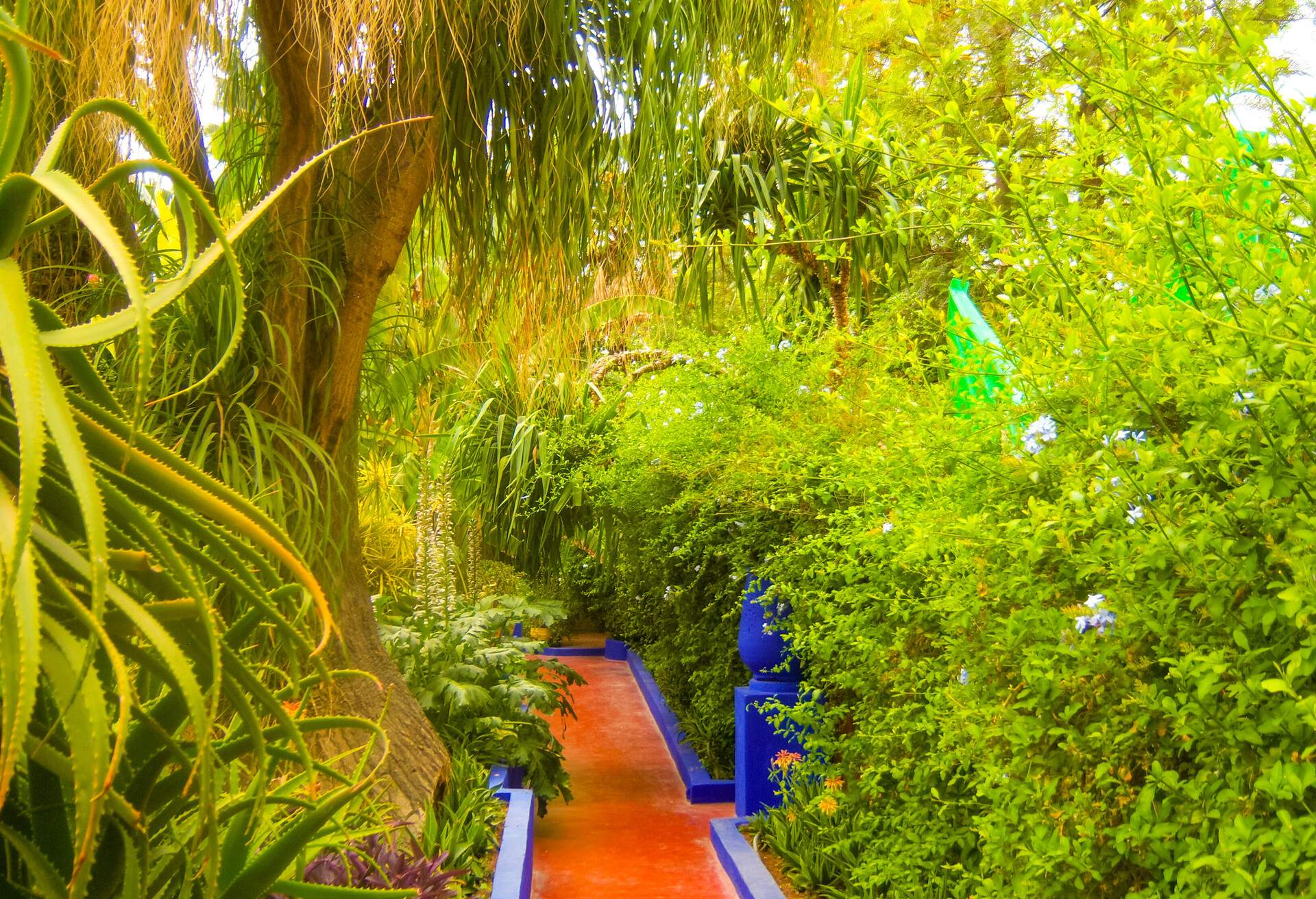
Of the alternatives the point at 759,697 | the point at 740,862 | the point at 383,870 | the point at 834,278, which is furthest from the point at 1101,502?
the point at 834,278

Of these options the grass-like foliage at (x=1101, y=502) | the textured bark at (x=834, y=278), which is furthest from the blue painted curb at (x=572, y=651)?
the grass-like foliage at (x=1101, y=502)

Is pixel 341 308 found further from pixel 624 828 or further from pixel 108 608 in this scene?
pixel 624 828

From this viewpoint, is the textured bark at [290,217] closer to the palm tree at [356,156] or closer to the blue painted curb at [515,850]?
the palm tree at [356,156]

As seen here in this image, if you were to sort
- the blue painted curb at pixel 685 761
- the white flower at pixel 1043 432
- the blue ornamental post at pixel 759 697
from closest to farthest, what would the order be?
1. the white flower at pixel 1043 432
2. the blue ornamental post at pixel 759 697
3. the blue painted curb at pixel 685 761

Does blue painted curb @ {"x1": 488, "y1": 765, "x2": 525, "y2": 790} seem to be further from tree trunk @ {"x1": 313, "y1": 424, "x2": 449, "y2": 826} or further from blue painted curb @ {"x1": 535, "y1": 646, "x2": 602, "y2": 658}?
blue painted curb @ {"x1": 535, "y1": 646, "x2": 602, "y2": 658}

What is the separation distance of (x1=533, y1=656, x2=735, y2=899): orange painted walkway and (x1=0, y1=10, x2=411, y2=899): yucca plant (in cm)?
343

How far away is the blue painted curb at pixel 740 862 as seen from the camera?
421 centimetres

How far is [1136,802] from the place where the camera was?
1950mm

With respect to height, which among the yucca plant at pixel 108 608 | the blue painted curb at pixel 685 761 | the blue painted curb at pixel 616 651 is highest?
the yucca plant at pixel 108 608

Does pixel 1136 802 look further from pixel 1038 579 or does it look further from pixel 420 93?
pixel 420 93

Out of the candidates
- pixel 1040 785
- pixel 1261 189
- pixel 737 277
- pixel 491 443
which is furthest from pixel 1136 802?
pixel 491 443

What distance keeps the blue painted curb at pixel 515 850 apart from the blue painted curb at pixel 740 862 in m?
0.85

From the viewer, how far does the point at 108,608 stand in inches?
45.8

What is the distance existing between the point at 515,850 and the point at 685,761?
2344mm
